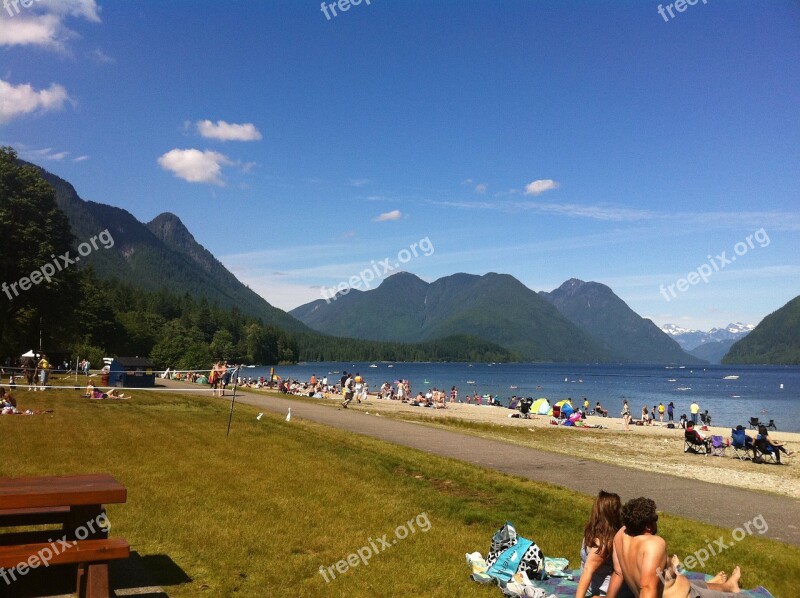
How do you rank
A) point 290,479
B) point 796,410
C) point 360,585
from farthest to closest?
1. point 796,410
2. point 290,479
3. point 360,585

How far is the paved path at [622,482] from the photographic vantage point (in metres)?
10.5

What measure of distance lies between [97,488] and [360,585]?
2685 mm

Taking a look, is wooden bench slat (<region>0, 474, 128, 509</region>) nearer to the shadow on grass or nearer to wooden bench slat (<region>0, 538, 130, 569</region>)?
wooden bench slat (<region>0, 538, 130, 569</region>)

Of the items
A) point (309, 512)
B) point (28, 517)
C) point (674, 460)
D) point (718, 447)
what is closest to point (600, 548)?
point (309, 512)

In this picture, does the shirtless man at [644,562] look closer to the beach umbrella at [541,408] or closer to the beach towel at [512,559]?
the beach towel at [512,559]

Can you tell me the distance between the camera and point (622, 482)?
13070 millimetres

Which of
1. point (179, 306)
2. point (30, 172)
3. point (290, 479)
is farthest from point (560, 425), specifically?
point (179, 306)

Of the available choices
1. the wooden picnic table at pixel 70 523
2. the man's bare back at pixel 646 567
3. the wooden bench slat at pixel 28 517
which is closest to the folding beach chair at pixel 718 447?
the man's bare back at pixel 646 567

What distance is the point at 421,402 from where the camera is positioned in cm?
4997

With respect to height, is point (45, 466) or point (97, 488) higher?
point (97, 488)

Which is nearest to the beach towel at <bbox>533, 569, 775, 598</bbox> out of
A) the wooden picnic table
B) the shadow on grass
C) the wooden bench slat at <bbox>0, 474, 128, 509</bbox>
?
the shadow on grass

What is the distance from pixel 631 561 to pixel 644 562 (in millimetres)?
204

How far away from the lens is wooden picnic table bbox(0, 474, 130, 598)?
5.10 m

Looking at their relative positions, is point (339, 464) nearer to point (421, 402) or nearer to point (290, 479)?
point (290, 479)
